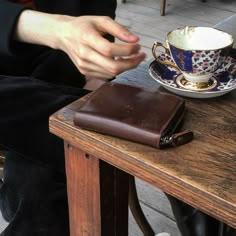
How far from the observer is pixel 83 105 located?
0.54m

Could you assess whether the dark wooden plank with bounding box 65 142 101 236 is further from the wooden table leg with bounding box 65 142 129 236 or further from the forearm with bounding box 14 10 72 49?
the forearm with bounding box 14 10 72 49

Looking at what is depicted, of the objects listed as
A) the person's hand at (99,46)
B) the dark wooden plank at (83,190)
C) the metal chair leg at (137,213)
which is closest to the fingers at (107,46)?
the person's hand at (99,46)

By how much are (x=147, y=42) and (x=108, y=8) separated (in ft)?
3.79

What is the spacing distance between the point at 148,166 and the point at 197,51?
153 millimetres

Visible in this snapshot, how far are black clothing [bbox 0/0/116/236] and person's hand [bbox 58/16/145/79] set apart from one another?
133mm

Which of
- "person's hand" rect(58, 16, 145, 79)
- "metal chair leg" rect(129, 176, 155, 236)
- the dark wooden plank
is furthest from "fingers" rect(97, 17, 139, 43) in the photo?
"metal chair leg" rect(129, 176, 155, 236)

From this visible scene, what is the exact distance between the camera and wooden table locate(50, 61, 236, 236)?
17.7 inches

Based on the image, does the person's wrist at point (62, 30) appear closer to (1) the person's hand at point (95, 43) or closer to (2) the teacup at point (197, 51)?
(1) the person's hand at point (95, 43)

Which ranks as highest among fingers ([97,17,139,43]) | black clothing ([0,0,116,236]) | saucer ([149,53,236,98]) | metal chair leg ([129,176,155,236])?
fingers ([97,17,139,43])

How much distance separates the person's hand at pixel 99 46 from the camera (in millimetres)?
551

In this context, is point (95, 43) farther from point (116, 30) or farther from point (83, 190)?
point (83, 190)

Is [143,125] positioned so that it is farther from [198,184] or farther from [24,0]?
[24,0]

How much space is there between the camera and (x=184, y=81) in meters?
0.61

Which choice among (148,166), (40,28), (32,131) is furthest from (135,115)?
(32,131)
